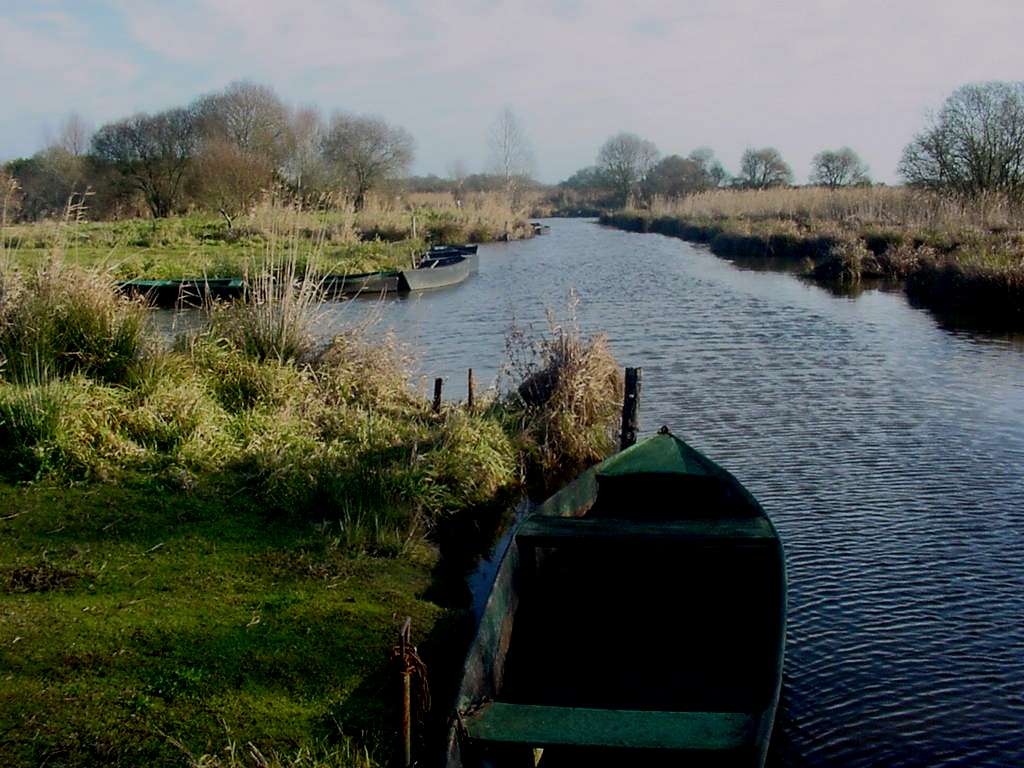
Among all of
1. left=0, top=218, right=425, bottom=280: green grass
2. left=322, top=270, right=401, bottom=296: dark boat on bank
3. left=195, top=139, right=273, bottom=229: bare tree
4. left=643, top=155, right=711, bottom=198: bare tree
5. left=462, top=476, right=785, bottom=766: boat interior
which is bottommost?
left=462, top=476, right=785, bottom=766: boat interior

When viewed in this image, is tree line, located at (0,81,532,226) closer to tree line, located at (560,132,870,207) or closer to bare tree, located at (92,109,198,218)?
bare tree, located at (92,109,198,218)

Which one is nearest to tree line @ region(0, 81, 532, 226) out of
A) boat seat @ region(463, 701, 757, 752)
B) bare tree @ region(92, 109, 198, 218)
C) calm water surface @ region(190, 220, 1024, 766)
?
bare tree @ region(92, 109, 198, 218)

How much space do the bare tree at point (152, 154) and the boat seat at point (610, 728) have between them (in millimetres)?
36535

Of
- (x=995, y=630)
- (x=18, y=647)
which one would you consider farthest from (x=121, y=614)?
(x=995, y=630)

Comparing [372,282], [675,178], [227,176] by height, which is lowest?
[372,282]

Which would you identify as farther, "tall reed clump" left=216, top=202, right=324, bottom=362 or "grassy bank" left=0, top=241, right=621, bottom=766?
"tall reed clump" left=216, top=202, right=324, bottom=362

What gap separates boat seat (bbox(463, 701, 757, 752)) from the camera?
13.2ft

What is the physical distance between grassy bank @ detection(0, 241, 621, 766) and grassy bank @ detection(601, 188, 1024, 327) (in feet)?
39.1

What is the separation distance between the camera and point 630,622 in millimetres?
6344

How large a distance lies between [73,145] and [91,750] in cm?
3389

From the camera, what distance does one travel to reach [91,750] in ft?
13.2

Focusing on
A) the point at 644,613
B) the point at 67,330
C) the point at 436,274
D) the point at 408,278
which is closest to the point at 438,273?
the point at 436,274

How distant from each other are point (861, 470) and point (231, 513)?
619 cm

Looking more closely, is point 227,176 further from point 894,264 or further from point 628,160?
point 628,160
